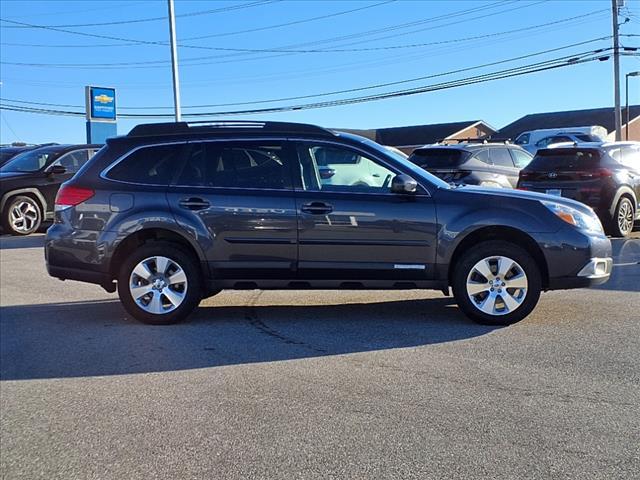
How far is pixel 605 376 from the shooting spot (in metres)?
4.61

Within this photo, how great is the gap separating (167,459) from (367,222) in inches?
123

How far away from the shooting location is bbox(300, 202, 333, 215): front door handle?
19.8 feet

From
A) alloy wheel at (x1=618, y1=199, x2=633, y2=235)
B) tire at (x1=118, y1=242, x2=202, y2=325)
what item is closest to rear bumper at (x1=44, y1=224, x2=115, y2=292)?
tire at (x1=118, y1=242, x2=202, y2=325)

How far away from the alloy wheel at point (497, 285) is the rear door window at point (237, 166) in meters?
2.01

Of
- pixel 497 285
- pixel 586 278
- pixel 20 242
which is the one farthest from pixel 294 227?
pixel 20 242

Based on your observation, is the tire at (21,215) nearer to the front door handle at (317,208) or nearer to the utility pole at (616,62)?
the front door handle at (317,208)

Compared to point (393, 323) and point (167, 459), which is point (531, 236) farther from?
point (167, 459)

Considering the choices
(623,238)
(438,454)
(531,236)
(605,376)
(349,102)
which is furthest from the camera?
(349,102)

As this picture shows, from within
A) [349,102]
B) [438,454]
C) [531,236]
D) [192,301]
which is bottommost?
[438,454]

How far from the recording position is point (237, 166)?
20.6 ft

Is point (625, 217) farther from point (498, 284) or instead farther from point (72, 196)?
point (72, 196)

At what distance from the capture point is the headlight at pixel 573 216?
600cm

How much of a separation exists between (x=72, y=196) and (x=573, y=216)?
4855 millimetres

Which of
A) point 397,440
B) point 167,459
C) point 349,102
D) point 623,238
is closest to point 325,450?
point 397,440
